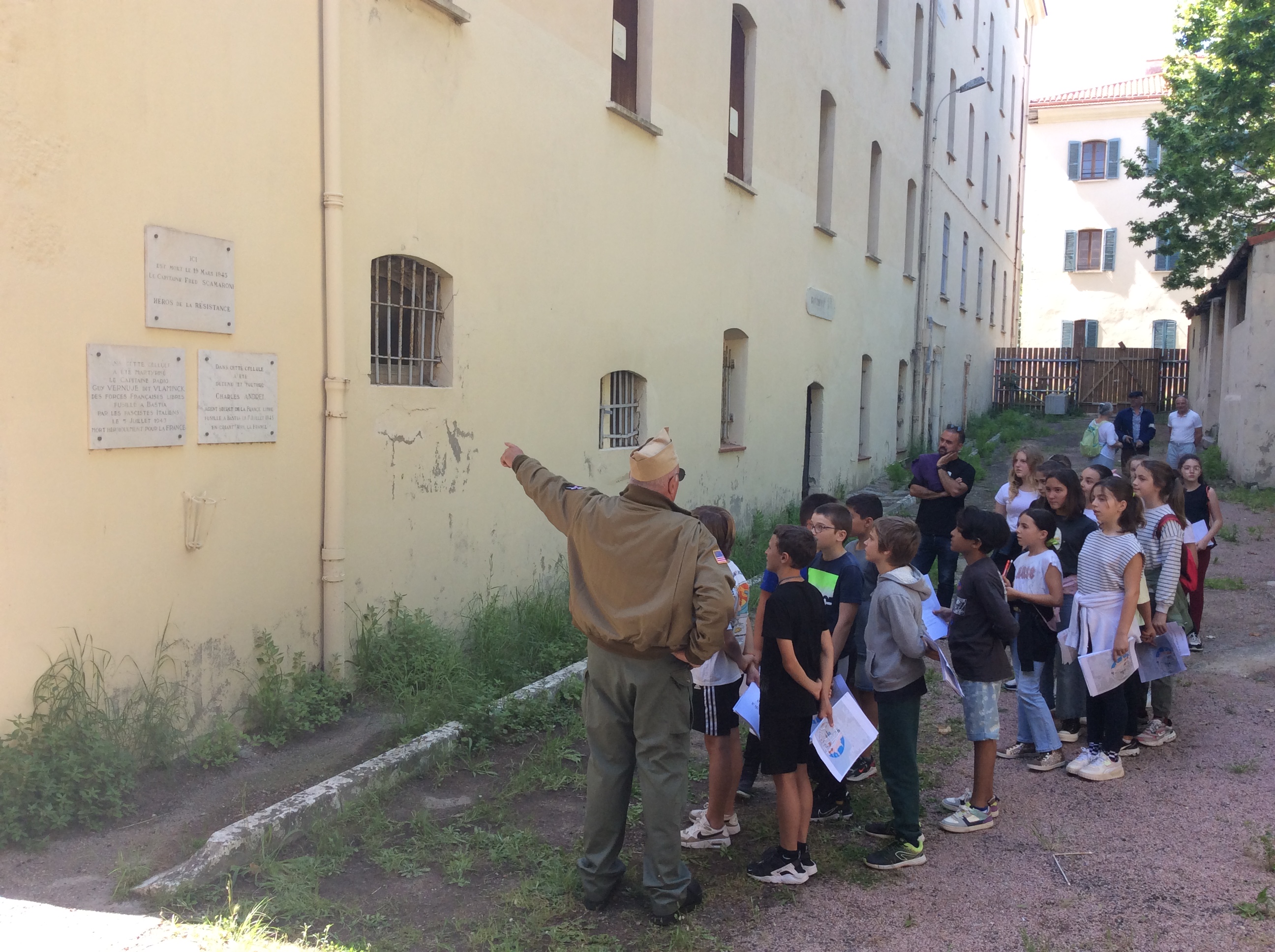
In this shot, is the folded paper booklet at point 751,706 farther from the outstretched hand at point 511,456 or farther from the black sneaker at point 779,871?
the outstretched hand at point 511,456

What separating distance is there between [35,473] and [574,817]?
2.91m

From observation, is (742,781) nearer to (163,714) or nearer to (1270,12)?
(163,714)

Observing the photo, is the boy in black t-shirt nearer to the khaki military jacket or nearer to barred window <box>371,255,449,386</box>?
the khaki military jacket

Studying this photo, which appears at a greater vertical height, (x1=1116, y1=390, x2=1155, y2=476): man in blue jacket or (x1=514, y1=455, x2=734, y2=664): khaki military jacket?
(x1=1116, y1=390, x2=1155, y2=476): man in blue jacket

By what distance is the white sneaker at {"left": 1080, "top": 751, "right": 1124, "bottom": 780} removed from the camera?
5332mm

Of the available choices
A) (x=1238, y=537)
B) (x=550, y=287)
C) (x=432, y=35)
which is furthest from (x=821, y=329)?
(x=432, y=35)

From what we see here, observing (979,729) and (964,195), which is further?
(964,195)

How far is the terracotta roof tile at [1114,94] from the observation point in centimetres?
3784

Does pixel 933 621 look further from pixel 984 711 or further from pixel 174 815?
pixel 174 815

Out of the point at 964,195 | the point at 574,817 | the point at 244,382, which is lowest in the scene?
the point at 574,817

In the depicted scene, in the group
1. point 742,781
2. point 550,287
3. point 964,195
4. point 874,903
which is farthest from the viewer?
point 964,195

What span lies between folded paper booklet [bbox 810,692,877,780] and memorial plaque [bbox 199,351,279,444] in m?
3.34

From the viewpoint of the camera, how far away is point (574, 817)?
4.90m

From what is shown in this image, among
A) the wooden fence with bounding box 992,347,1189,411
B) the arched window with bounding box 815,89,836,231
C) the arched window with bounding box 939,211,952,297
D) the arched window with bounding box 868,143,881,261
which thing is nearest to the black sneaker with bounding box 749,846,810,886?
the arched window with bounding box 815,89,836,231
